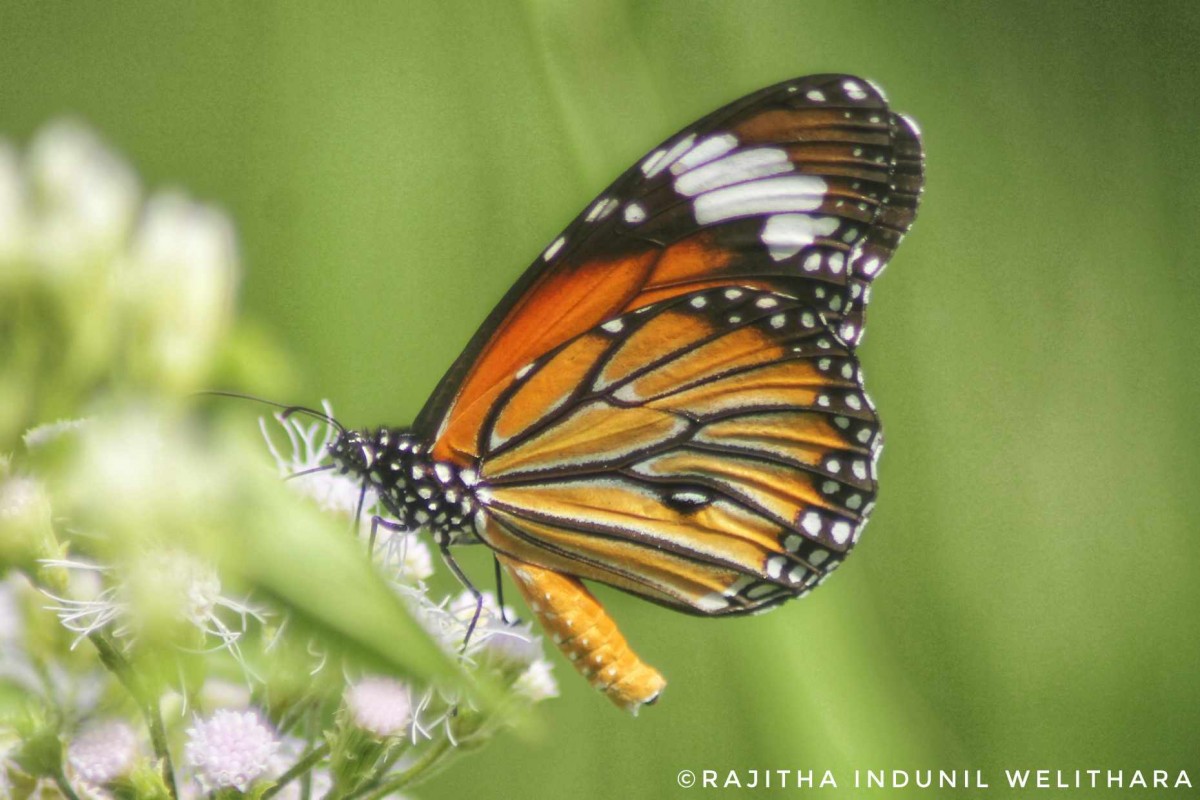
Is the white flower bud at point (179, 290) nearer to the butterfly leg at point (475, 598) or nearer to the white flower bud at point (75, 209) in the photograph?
the white flower bud at point (75, 209)

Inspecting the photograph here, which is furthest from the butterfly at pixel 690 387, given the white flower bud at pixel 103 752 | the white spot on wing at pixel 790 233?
the white flower bud at pixel 103 752

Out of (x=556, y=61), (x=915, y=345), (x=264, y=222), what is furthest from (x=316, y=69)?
(x=915, y=345)

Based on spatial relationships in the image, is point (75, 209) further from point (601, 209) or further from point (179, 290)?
point (601, 209)

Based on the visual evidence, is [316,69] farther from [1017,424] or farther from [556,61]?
[1017,424]

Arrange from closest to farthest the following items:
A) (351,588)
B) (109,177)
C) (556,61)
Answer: (351,588) → (109,177) → (556,61)

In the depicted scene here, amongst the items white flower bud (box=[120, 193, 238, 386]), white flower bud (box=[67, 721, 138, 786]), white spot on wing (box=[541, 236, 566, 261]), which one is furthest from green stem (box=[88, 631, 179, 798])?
white spot on wing (box=[541, 236, 566, 261])

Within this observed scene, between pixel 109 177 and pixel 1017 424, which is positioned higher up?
pixel 109 177

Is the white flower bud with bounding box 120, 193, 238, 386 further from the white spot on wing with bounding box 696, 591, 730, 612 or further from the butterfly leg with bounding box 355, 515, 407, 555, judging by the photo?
the white spot on wing with bounding box 696, 591, 730, 612

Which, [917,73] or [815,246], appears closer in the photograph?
[815,246]
